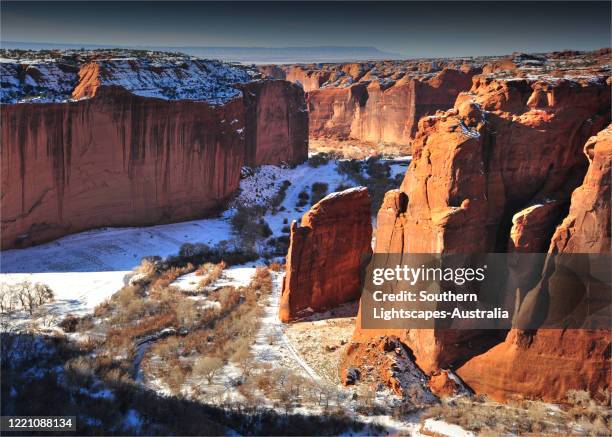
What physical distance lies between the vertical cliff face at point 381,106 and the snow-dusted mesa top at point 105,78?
2264cm

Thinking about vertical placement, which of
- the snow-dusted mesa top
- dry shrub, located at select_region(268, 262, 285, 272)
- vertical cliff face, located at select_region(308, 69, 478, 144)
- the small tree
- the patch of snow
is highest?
vertical cliff face, located at select_region(308, 69, 478, 144)

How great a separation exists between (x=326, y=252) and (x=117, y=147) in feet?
44.7

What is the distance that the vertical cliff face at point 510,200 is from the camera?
15.6 meters

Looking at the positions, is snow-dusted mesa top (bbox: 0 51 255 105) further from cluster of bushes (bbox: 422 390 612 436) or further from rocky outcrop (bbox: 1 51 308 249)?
cluster of bushes (bbox: 422 390 612 436)

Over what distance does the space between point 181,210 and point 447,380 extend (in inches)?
810

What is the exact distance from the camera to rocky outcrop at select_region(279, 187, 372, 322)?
20844mm

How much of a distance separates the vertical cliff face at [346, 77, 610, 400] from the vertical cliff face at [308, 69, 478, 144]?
40550 mm

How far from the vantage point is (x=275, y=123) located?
47969mm

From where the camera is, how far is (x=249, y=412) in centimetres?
1560

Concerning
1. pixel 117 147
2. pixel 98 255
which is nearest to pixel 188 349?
pixel 98 255

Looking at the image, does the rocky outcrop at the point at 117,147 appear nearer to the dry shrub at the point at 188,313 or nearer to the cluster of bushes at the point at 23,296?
the cluster of bushes at the point at 23,296

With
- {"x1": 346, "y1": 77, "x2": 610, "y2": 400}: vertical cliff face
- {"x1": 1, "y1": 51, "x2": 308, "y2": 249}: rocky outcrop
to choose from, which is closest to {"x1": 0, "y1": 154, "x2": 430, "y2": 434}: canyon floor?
{"x1": 1, "y1": 51, "x2": 308, "y2": 249}: rocky outcrop

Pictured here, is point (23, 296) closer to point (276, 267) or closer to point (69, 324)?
point (69, 324)

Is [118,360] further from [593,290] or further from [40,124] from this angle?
[40,124]
